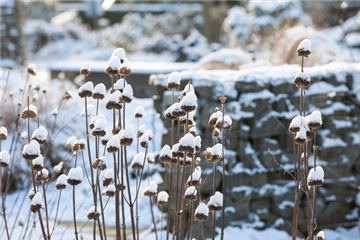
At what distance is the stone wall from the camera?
4.17 meters

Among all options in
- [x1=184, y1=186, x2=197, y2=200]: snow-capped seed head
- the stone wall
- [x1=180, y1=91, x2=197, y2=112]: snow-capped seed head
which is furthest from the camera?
the stone wall

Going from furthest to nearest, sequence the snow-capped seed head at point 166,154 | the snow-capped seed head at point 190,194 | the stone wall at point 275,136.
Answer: the stone wall at point 275,136 < the snow-capped seed head at point 166,154 < the snow-capped seed head at point 190,194

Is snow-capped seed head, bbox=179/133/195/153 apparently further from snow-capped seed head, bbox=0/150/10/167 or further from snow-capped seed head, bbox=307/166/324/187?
snow-capped seed head, bbox=0/150/10/167

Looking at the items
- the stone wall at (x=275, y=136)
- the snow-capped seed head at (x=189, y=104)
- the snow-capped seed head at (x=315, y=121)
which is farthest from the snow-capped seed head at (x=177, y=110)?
the stone wall at (x=275, y=136)

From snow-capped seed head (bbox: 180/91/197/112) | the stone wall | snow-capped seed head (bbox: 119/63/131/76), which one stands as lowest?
the stone wall

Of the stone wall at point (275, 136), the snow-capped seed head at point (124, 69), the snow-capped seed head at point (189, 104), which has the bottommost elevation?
the stone wall at point (275, 136)

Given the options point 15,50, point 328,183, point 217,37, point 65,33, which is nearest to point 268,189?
A: point 328,183

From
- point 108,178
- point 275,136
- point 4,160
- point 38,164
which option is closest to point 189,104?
point 108,178

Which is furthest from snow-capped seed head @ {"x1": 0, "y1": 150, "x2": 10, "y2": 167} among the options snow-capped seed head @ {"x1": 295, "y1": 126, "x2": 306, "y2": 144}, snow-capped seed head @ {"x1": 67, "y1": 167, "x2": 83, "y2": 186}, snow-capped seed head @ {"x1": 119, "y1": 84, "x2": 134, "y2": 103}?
snow-capped seed head @ {"x1": 295, "y1": 126, "x2": 306, "y2": 144}

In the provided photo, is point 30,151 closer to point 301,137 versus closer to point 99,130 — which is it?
point 99,130

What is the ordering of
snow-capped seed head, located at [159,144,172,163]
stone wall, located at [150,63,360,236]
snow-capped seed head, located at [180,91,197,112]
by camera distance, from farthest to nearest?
1. stone wall, located at [150,63,360,236]
2. snow-capped seed head, located at [159,144,172,163]
3. snow-capped seed head, located at [180,91,197,112]

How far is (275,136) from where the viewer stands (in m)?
4.37

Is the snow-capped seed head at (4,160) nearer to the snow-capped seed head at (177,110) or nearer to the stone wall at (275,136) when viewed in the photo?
the snow-capped seed head at (177,110)

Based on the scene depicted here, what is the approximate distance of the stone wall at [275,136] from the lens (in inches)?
164
